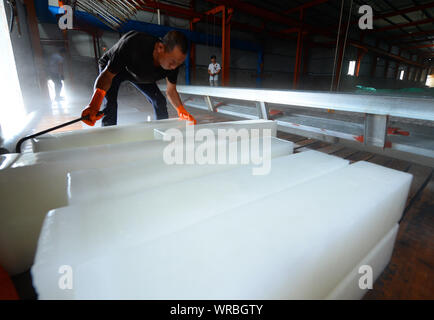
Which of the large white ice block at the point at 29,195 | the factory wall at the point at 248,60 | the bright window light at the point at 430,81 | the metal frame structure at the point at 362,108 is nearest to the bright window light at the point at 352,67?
the factory wall at the point at 248,60

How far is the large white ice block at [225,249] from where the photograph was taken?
32cm

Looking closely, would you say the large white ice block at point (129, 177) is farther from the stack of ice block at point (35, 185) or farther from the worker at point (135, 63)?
the worker at point (135, 63)

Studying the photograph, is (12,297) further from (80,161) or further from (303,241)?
(303,241)

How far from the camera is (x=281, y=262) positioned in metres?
0.36

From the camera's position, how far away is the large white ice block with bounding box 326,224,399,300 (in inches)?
18.7

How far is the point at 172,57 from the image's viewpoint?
153 centimetres

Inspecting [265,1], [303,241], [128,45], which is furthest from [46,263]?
[265,1]

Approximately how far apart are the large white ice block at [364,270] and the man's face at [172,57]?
58.4 inches

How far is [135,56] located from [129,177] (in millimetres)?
1329

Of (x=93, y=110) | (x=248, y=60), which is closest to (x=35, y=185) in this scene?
(x=93, y=110)

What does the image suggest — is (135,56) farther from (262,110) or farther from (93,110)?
(262,110)

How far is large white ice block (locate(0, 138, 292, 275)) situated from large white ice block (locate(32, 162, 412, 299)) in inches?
13.7

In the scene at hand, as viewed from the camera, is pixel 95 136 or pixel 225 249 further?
pixel 95 136

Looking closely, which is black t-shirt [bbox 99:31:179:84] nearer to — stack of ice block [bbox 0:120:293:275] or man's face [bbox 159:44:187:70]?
man's face [bbox 159:44:187:70]
